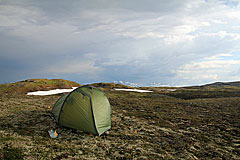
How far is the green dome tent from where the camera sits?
1512 centimetres

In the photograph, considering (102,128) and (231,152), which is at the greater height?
(102,128)

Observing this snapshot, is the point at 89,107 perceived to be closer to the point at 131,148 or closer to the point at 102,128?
the point at 102,128

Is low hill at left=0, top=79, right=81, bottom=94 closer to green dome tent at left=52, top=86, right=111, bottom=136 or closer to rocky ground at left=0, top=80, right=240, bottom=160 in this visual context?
rocky ground at left=0, top=80, right=240, bottom=160

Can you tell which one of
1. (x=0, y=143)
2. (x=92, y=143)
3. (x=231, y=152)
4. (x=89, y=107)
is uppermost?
(x=89, y=107)

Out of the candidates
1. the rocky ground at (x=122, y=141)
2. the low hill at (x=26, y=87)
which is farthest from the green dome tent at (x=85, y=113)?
the low hill at (x=26, y=87)

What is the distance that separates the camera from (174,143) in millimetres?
14328

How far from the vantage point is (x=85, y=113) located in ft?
50.6

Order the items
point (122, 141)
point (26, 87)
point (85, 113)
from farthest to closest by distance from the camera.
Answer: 1. point (26, 87)
2. point (85, 113)
3. point (122, 141)

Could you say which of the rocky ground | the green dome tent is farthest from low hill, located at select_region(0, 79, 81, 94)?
the green dome tent

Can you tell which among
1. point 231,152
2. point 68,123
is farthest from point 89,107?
point 231,152

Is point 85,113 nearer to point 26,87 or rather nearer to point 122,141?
point 122,141

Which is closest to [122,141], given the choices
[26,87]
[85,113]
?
[85,113]

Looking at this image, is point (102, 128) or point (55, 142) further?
point (102, 128)

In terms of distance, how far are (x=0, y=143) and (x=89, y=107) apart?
7500mm
